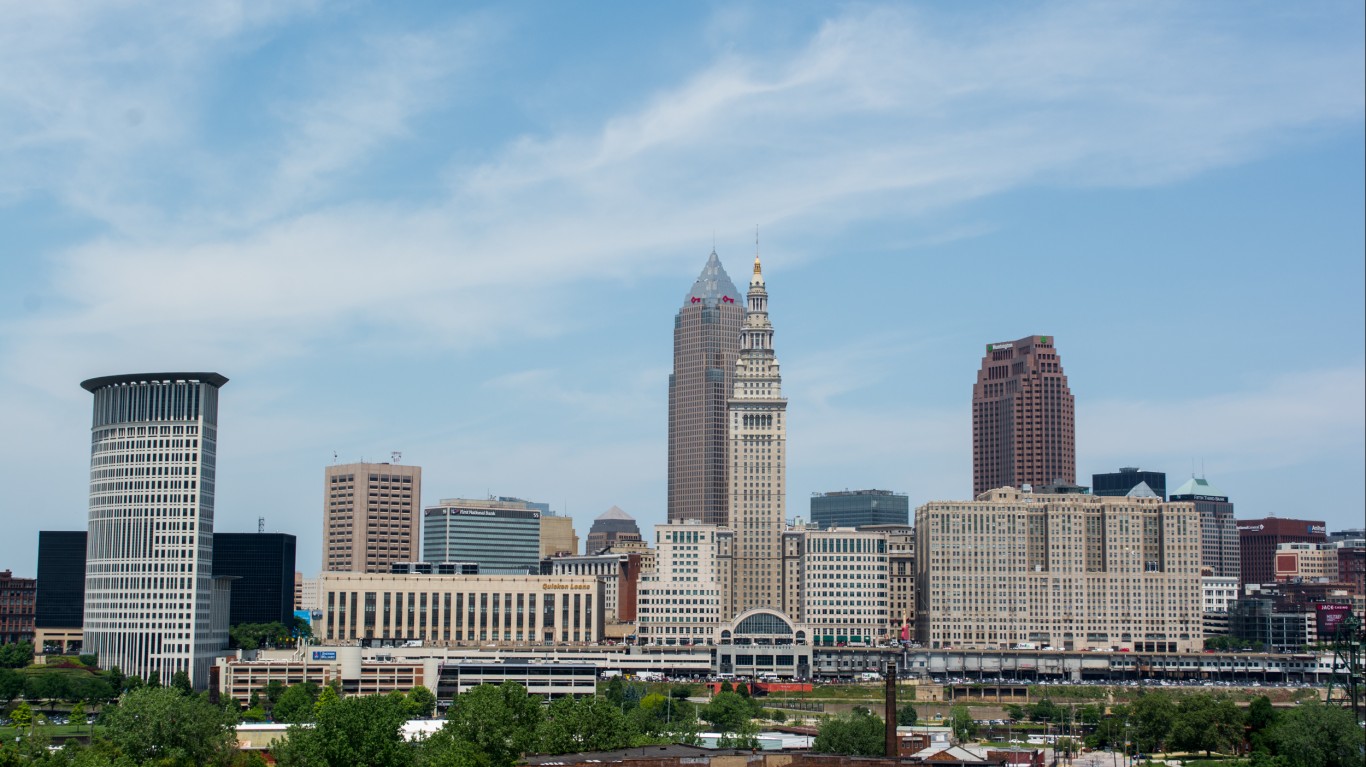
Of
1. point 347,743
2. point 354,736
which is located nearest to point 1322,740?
point 354,736

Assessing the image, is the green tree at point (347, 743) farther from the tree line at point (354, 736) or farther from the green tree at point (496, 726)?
the green tree at point (496, 726)

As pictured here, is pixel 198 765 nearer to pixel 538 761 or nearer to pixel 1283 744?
pixel 538 761

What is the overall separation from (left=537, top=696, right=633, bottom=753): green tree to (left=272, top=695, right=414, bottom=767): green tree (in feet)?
42.5

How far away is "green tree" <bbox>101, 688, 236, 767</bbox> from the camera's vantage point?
184 meters

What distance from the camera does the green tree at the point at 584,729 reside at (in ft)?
583

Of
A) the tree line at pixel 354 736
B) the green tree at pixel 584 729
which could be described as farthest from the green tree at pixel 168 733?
the green tree at pixel 584 729

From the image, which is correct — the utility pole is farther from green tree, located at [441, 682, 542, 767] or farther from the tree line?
green tree, located at [441, 682, 542, 767]

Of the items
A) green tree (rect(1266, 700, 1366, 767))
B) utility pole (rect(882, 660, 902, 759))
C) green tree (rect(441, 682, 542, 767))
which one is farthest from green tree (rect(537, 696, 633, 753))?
green tree (rect(1266, 700, 1366, 767))

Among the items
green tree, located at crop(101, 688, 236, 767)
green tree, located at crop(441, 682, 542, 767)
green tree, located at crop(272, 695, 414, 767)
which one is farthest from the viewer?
green tree, located at crop(101, 688, 236, 767)

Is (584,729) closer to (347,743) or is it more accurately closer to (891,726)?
(347,743)

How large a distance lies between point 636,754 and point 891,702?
104ft

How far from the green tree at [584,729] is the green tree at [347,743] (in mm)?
12951

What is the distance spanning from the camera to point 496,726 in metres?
176

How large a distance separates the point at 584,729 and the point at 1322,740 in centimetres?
6977
